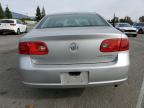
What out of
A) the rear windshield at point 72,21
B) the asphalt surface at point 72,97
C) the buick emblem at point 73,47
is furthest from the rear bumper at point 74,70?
the rear windshield at point 72,21

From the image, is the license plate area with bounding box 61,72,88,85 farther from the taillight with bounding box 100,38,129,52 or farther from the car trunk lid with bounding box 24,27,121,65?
the taillight with bounding box 100,38,129,52

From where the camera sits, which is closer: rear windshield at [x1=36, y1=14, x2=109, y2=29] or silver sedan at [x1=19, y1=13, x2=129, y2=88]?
silver sedan at [x1=19, y1=13, x2=129, y2=88]

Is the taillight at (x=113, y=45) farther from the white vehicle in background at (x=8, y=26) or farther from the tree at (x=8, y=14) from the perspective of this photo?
the tree at (x=8, y=14)

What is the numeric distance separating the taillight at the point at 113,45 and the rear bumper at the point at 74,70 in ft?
0.30

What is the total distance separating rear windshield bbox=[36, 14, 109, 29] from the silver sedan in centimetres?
85

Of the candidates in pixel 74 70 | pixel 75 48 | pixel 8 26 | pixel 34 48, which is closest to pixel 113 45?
pixel 75 48

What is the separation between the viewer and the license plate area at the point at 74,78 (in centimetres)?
343

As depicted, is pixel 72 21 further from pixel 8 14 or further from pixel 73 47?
pixel 8 14

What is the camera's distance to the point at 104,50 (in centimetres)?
345

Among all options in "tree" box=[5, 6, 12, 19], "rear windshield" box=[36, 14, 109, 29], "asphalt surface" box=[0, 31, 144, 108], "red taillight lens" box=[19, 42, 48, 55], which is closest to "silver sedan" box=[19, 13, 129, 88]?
"red taillight lens" box=[19, 42, 48, 55]

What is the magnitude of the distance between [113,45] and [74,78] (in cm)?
75

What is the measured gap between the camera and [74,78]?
136 inches

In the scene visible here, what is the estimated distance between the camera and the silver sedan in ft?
11.2

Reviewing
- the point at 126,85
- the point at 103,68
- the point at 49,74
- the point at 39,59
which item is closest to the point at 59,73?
the point at 49,74
